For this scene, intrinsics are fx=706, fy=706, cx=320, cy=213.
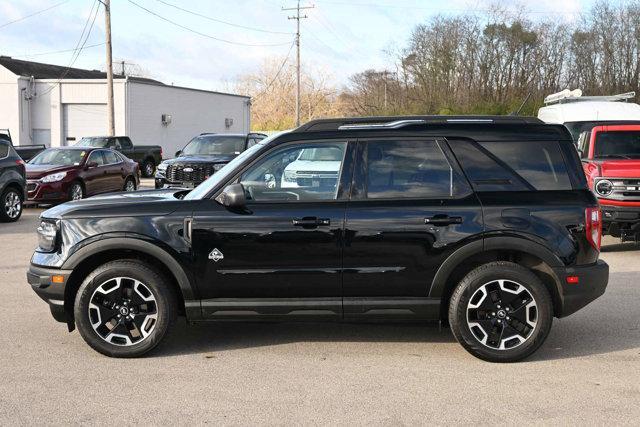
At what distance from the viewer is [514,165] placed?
543 centimetres

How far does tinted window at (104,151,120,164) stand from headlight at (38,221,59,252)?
Result: 13594 mm

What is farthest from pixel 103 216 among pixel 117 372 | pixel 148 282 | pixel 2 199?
pixel 2 199

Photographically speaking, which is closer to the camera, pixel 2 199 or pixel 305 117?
pixel 2 199

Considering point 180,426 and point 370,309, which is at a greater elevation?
point 370,309

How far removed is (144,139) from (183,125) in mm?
4431

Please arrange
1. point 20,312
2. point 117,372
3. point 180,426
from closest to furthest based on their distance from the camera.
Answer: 1. point 180,426
2. point 117,372
3. point 20,312

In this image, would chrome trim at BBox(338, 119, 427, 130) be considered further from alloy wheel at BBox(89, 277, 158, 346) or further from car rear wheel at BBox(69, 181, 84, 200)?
car rear wheel at BBox(69, 181, 84, 200)

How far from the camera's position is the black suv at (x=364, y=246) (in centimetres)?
526

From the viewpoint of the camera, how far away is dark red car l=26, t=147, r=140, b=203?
53.8 feet

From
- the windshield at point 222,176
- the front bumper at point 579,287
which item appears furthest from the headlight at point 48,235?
the front bumper at point 579,287

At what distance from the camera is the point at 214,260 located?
526 cm

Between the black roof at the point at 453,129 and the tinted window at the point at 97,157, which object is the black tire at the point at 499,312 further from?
the tinted window at the point at 97,157

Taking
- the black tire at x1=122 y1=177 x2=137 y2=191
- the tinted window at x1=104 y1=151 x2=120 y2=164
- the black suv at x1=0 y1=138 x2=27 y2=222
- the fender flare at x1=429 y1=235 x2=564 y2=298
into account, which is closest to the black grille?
the tinted window at x1=104 y1=151 x2=120 y2=164

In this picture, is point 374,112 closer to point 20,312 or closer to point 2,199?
point 2,199
